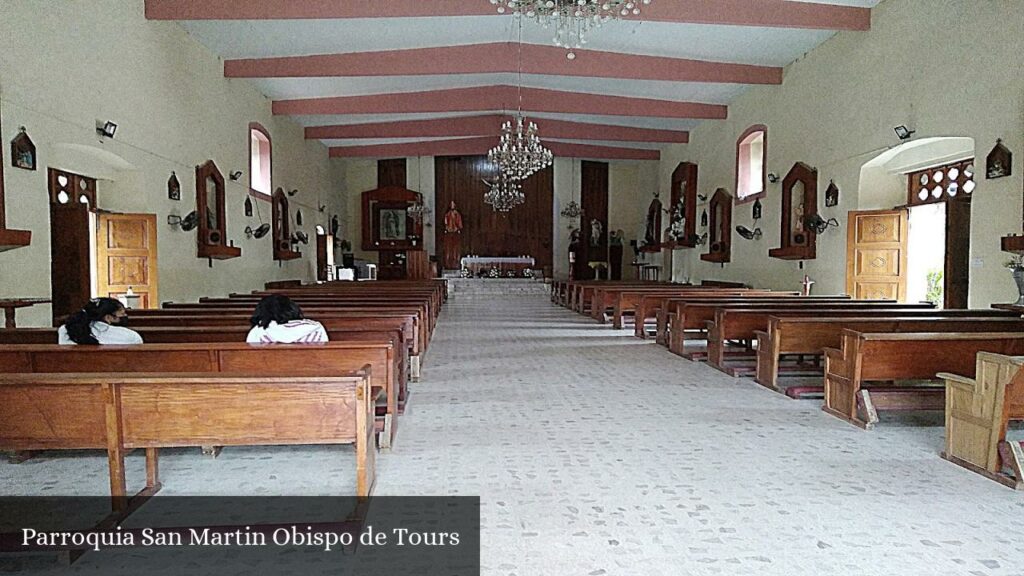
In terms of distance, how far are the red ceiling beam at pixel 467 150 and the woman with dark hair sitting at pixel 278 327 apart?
15995mm

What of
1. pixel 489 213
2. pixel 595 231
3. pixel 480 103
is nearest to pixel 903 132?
pixel 480 103

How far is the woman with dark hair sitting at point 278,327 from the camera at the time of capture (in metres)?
4.19

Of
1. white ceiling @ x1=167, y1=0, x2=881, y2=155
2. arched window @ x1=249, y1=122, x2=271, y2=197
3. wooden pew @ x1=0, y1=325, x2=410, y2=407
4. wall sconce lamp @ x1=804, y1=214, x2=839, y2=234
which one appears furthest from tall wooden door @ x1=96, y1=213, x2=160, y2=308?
wall sconce lamp @ x1=804, y1=214, x2=839, y2=234

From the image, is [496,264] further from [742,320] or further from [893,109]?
[742,320]

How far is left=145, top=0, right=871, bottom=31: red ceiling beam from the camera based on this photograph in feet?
26.6

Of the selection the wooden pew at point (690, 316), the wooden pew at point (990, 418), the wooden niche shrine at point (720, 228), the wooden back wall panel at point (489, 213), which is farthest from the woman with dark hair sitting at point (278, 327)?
the wooden back wall panel at point (489, 213)

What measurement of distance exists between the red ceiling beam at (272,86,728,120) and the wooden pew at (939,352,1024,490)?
1078 cm

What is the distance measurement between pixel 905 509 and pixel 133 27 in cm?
871

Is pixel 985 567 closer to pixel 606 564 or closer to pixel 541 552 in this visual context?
pixel 606 564

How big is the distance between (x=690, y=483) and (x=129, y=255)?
772 cm

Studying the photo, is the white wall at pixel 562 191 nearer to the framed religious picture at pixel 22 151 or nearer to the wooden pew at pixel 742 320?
the wooden pew at pixel 742 320

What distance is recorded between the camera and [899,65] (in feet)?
28.6

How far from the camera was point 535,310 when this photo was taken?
14352mm

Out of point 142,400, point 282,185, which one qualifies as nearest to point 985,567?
point 142,400
